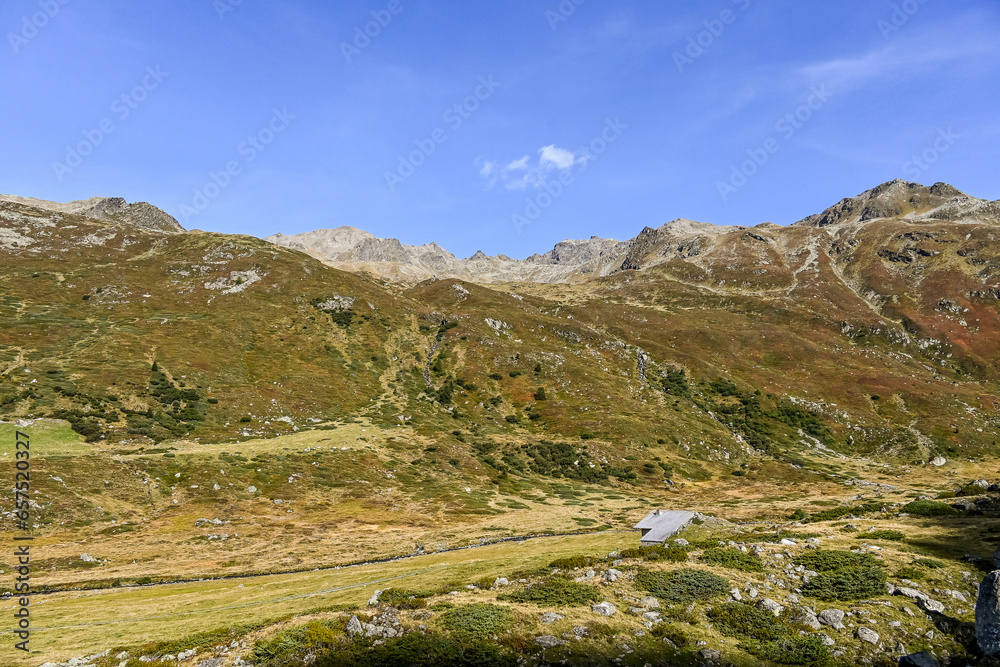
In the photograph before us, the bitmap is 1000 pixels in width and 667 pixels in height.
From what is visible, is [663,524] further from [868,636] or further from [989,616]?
[989,616]

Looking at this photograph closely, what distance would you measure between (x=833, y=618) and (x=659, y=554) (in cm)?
877

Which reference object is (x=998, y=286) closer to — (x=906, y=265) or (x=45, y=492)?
(x=906, y=265)

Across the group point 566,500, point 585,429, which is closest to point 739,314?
point 585,429

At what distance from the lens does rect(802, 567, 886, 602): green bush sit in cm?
1898

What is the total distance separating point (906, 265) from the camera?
184 meters

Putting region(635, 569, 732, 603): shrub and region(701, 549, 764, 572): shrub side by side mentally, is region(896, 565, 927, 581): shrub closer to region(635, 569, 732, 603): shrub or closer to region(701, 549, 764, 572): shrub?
region(701, 549, 764, 572): shrub

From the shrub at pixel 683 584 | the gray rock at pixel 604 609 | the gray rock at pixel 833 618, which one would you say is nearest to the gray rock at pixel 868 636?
the gray rock at pixel 833 618

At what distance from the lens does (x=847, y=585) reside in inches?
771

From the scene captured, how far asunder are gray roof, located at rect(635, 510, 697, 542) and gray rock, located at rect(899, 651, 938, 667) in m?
17.3

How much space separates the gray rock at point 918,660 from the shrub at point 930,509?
24.3 metres

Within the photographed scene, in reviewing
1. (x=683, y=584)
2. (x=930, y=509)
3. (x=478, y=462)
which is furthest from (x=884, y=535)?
(x=478, y=462)

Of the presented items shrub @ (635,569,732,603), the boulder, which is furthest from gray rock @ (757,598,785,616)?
the boulder

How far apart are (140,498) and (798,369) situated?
13066 centimetres

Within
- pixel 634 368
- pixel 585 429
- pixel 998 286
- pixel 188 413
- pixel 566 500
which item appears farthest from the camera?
pixel 998 286
